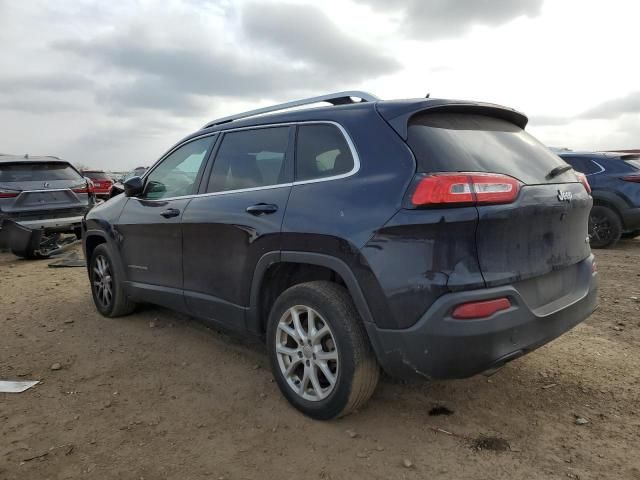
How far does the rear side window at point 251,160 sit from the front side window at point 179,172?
0.79 feet

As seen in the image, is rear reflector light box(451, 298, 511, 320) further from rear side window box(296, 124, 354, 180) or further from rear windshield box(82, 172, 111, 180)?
rear windshield box(82, 172, 111, 180)

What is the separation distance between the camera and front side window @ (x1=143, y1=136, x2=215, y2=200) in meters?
3.89

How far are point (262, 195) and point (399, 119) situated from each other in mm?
1001

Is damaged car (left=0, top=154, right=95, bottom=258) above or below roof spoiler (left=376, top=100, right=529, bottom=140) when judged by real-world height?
below

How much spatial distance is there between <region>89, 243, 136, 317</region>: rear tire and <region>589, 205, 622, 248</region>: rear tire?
7082mm

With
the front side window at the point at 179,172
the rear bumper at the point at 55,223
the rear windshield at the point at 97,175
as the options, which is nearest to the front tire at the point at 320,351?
the front side window at the point at 179,172

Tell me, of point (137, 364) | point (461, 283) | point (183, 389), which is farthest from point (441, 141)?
point (137, 364)

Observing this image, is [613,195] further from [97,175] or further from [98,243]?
[97,175]

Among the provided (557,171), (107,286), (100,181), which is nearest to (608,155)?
(557,171)

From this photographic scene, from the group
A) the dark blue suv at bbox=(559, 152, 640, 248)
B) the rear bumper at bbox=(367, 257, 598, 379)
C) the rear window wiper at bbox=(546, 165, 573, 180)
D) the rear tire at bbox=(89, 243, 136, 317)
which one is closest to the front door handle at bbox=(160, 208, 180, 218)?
the rear tire at bbox=(89, 243, 136, 317)

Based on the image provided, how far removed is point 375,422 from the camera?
2863 millimetres

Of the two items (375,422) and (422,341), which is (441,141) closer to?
(422,341)

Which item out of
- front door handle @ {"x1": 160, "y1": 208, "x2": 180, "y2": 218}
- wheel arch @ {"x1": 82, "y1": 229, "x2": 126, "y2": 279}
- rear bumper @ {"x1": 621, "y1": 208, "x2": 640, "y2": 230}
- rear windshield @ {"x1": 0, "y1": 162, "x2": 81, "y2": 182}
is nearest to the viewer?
front door handle @ {"x1": 160, "y1": 208, "x2": 180, "y2": 218}

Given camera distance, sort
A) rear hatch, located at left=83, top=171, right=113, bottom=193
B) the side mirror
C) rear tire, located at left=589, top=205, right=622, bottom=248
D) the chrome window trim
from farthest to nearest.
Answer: rear hatch, located at left=83, top=171, right=113, bottom=193 < rear tire, located at left=589, top=205, right=622, bottom=248 < the side mirror < the chrome window trim
